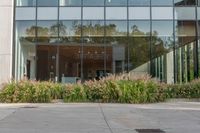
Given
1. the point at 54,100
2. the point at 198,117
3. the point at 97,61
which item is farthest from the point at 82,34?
the point at 198,117

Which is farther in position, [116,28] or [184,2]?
[184,2]

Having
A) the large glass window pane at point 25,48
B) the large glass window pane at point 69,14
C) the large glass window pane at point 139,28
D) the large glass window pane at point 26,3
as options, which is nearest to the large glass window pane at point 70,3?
the large glass window pane at point 69,14

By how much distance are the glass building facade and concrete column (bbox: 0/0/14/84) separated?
79 cm

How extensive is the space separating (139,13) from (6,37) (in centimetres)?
933

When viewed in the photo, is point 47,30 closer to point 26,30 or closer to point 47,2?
point 26,30

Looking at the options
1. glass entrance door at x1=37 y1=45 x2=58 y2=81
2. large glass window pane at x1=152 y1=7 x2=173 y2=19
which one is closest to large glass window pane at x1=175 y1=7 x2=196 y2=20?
large glass window pane at x1=152 y1=7 x2=173 y2=19

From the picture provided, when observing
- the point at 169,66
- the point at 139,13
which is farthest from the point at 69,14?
the point at 169,66

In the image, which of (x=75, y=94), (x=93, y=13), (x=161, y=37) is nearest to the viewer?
(x=75, y=94)

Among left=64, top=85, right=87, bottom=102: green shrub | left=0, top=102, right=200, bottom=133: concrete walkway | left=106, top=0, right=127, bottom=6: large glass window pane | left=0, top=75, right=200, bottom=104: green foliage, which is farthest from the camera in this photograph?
left=106, top=0, right=127, bottom=6: large glass window pane

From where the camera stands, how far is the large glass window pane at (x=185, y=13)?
29422mm

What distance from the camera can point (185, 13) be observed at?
2947 cm

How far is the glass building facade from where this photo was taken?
29.3 metres

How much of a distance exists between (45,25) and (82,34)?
264cm

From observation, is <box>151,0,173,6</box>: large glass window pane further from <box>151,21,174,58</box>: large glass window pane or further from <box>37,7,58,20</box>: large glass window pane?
<box>37,7,58,20</box>: large glass window pane
